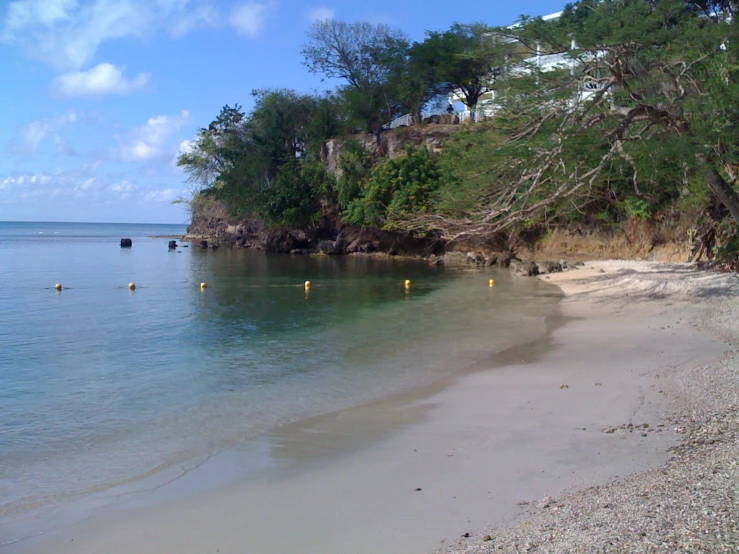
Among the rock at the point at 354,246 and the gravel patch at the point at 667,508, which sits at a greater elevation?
the rock at the point at 354,246

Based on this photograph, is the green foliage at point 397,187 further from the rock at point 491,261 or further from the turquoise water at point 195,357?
the turquoise water at point 195,357

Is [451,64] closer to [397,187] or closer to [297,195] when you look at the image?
[397,187]

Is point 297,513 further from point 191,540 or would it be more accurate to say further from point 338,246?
point 338,246

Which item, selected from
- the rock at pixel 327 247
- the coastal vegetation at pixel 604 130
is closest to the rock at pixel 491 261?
the coastal vegetation at pixel 604 130

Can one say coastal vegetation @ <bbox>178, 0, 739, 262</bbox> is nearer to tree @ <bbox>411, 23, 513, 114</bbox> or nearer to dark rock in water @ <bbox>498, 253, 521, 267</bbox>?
dark rock in water @ <bbox>498, 253, 521, 267</bbox>

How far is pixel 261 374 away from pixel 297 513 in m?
5.35

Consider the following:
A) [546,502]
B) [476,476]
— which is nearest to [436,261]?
[476,476]

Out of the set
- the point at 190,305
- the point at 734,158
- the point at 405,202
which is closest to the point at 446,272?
the point at 405,202

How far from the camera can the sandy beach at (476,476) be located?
3898 mm

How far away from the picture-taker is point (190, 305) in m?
18.4

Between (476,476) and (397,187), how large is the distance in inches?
1163

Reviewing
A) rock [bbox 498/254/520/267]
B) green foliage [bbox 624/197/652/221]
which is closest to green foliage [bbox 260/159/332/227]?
rock [bbox 498/254/520/267]

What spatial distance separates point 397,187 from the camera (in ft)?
111

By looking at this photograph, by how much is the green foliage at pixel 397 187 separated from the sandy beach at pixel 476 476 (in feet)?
78.7
